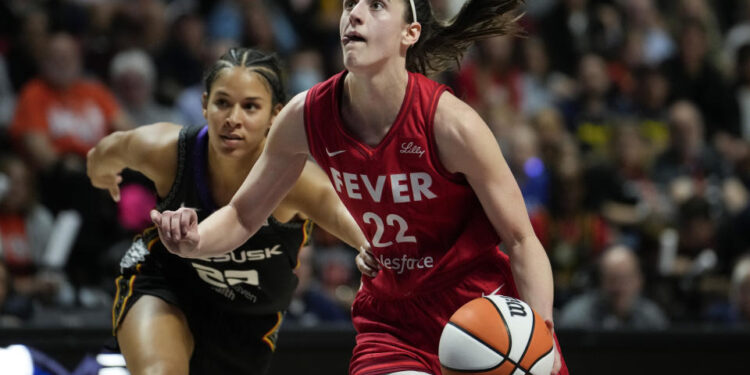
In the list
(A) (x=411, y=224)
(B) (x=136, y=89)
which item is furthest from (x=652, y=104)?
(A) (x=411, y=224)

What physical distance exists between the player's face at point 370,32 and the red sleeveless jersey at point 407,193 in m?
0.15

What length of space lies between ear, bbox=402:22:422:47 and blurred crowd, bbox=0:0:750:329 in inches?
115

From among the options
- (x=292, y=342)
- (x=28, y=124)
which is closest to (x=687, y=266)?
(x=292, y=342)

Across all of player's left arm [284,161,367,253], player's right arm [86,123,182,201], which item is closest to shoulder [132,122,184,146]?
player's right arm [86,123,182,201]

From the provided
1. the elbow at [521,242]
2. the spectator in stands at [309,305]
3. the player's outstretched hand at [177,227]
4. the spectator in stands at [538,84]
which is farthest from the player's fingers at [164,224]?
the spectator in stands at [538,84]

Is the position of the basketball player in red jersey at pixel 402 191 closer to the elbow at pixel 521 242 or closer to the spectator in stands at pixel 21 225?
the elbow at pixel 521 242

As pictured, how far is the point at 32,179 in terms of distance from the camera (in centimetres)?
659

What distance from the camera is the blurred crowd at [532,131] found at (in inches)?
252

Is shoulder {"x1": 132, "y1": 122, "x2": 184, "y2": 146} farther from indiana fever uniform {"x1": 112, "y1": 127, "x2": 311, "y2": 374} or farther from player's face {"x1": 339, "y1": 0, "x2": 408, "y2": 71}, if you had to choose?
player's face {"x1": 339, "y1": 0, "x2": 408, "y2": 71}

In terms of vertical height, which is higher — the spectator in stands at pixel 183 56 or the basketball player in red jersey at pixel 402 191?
the spectator in stands at pixel 183 56

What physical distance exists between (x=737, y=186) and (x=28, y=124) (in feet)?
17.4

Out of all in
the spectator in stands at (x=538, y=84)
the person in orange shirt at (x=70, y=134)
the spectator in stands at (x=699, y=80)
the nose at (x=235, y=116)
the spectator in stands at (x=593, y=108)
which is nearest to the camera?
the nose at (x=235, y=116)

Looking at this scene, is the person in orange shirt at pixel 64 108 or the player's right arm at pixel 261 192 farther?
the person in orange shirt at pixel 64 108

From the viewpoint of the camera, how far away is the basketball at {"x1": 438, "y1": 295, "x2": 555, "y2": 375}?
2959 mm
